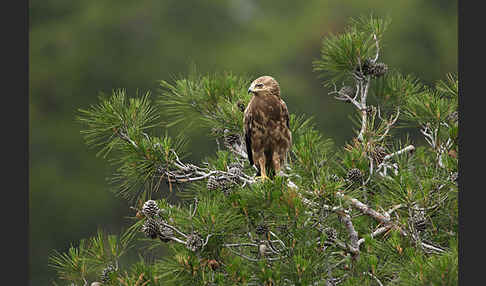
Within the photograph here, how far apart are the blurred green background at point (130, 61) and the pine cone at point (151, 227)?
7.36 m

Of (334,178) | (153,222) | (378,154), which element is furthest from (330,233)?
(153,222)

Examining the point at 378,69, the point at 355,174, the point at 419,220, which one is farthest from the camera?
the point at 378,69

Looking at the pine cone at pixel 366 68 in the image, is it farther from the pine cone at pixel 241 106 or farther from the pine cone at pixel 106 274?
the pine cone at pixel 106 274

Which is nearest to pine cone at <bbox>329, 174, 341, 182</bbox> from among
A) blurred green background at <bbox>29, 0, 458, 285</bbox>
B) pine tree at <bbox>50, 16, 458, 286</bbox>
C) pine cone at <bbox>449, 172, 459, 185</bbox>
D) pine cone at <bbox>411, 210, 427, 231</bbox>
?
pine tree at <bbox>50, 16, 458, 286</bbox>

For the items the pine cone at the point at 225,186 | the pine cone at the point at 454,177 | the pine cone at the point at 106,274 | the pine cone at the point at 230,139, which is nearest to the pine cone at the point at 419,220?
the pine cone at the point at 454,177

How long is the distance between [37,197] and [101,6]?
3.55 meters

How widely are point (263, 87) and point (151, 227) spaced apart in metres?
1.19

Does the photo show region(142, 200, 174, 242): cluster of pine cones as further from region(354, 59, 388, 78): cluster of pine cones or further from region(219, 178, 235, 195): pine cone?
region(354, 59, 388, 78): cluster of pine cones

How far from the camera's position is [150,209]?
2703 millimetres

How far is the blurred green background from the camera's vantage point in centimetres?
1070

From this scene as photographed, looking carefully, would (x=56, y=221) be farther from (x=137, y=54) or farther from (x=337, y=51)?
(x=337, y=51)

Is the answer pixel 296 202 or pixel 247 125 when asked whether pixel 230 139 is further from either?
pixel 296 202

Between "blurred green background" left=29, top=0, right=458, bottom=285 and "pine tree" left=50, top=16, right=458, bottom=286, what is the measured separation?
21.4 feet

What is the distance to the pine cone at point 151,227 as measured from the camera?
2.69 m
